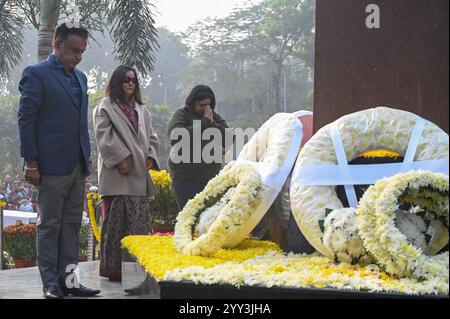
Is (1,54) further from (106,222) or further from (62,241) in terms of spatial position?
(62,241)

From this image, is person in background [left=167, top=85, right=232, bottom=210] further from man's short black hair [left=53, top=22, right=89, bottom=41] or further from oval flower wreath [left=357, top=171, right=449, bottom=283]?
oval flower wreath [left=357, top=171, right=449, bottom=283]

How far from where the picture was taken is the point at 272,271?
3199 mm

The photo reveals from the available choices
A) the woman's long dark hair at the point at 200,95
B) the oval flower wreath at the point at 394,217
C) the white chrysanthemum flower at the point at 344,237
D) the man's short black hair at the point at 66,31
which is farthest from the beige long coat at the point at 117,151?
the oval flower wreath at the point at 394,217

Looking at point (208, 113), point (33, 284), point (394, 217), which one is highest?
point (208, 113)

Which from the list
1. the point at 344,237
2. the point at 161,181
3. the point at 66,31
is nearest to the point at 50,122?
the point at 66,31

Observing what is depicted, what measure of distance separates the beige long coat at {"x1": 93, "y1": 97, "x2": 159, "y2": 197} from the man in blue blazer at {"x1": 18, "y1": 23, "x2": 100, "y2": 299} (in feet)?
2.33

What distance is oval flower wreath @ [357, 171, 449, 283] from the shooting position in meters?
2.95

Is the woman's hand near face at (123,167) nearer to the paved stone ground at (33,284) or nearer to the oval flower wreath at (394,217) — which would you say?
the paved stone ground at (33,284)

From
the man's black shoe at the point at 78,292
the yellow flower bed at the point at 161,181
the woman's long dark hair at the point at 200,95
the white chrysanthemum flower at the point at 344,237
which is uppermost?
the woman's long dark hair at the point at 200,95

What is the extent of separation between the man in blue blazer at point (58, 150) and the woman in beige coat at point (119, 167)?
737 mm

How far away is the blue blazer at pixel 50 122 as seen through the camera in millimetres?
4426

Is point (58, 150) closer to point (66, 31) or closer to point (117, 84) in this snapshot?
point (66, 31)

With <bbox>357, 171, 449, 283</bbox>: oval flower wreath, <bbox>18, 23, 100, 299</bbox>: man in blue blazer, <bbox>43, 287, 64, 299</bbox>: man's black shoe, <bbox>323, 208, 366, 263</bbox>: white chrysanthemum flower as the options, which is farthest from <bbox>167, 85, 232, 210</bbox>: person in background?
<bbox>357, 171, 449, 283</bbox>: oval flower wreath

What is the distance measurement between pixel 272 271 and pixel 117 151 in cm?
248
